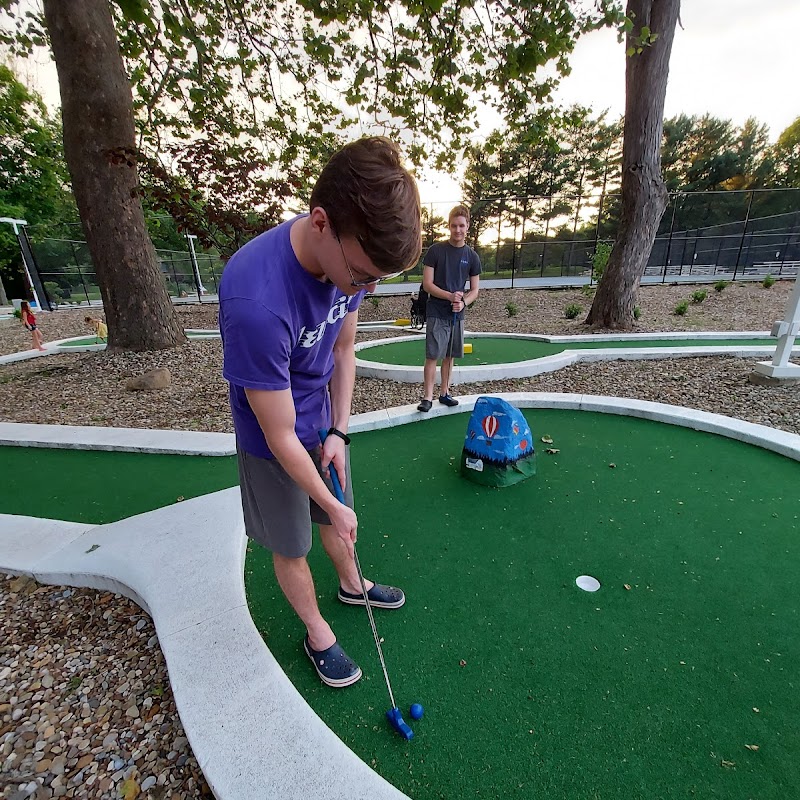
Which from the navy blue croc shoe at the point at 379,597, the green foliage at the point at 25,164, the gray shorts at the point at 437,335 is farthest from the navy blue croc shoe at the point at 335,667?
the green foliage at the point at 25,164

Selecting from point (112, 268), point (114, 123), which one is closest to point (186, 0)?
point (114, 123)

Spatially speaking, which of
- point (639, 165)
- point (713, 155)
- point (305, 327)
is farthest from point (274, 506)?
point (713, 155)

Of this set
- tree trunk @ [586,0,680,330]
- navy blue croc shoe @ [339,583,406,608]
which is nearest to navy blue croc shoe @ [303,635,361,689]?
navy blue croc shoe @ [339,583,406,608]

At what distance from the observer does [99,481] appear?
114 inches

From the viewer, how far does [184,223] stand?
4.80 metres

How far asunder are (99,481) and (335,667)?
237cm

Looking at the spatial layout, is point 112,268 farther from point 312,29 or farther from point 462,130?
point 462,130

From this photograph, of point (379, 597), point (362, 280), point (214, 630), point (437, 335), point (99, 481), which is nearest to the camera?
point (362, 280)

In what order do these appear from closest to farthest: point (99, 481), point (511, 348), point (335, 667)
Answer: point (335, 667), point (99, 481), point (511, 348)

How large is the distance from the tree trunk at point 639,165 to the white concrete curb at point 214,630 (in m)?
4.75

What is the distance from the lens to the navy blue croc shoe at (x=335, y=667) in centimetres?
143

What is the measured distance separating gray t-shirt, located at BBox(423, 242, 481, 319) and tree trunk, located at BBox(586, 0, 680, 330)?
4655 mm

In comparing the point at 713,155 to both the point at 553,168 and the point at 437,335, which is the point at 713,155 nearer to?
the point at 553,168

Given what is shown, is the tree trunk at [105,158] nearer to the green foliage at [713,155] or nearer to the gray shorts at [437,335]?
the gray shorts at [437,335]
